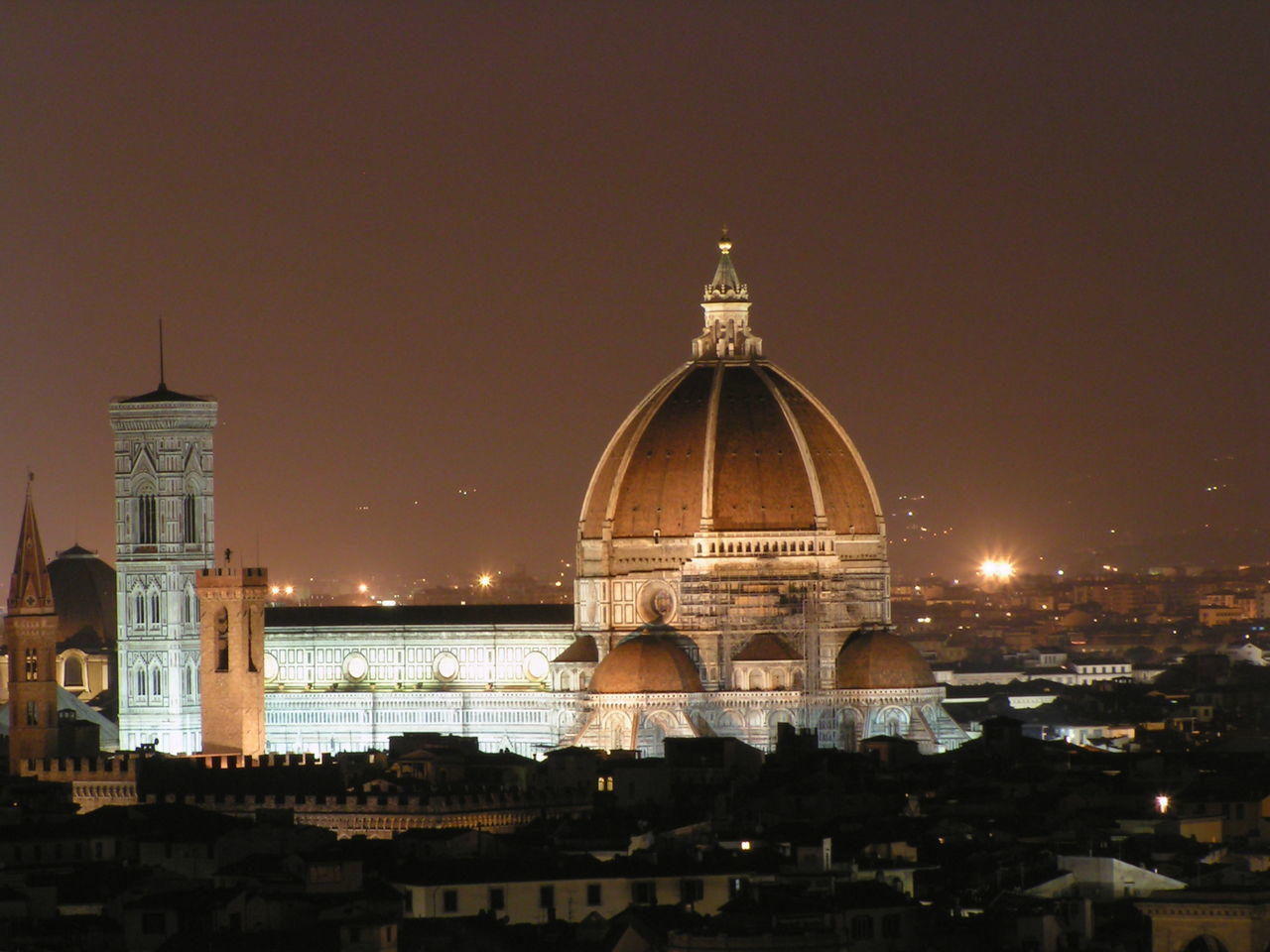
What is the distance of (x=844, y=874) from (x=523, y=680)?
71.6 meters

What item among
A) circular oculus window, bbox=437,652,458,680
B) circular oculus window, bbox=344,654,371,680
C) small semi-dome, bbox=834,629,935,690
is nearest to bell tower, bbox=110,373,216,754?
circular oculus window, bbox=344,654,371,680

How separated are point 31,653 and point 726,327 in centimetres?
2270

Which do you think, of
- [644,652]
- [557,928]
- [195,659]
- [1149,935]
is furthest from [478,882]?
[195,659]

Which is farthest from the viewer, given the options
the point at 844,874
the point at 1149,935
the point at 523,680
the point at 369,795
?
the point at 523,680

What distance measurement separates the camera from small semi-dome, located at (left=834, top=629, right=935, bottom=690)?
15150 centimetres

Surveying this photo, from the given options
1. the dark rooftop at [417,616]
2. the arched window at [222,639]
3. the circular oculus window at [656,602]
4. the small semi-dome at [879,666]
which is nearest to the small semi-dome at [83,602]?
the dark rooftop at [417,616]

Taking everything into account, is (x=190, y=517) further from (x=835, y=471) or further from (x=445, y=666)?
(x=835, y=471)

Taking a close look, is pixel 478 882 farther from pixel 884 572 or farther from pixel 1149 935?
pixel 884 572

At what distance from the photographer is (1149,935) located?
82062 mm

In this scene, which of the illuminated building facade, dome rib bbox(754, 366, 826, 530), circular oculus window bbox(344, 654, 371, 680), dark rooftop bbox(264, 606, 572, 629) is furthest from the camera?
dark rooftop bbox(264, 606, 572, 629)

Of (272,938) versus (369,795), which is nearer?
(272,938)

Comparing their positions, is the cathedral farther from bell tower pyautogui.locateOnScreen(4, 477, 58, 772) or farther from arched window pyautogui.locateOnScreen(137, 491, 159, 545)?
bell tower pyautogui.locateOnScreen(4, 477, 58, 772)

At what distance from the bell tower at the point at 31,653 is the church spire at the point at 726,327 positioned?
20.0m

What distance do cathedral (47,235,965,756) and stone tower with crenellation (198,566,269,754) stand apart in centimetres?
34
